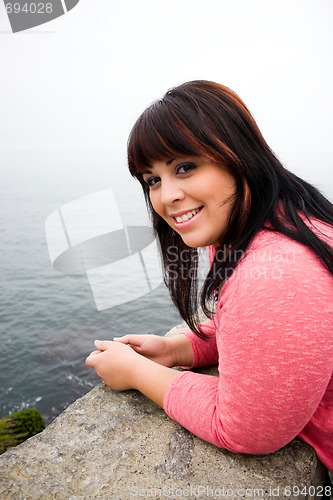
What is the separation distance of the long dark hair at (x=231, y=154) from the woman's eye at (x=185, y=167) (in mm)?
51

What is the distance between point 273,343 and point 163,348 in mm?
1125

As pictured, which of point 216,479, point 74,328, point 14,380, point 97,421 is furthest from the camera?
point 74,328

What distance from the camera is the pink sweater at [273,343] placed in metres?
1.15

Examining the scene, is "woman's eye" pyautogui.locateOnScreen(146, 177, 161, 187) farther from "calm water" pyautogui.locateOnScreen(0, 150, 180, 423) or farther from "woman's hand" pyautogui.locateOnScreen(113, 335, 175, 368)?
"calm water" pyautogui.locateOnScreen(0, 150, 180, 423)

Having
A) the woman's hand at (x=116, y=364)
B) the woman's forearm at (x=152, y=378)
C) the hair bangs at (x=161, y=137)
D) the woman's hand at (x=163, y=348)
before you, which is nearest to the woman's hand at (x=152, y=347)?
the woman's hand at (x=163, y=348)

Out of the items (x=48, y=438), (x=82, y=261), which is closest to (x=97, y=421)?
(x=48, y=438)

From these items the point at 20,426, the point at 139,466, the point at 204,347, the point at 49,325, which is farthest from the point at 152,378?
the point at 49,325

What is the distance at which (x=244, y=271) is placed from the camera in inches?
49.8

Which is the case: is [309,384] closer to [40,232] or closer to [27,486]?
[27,486]

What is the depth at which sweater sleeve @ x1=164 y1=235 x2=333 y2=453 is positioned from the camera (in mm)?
1151

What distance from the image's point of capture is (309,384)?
1.20m

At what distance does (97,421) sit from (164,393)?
16.9 inches

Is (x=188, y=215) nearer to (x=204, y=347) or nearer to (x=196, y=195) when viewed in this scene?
(x=196, y=195)

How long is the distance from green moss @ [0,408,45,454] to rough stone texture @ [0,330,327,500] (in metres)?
7.02
